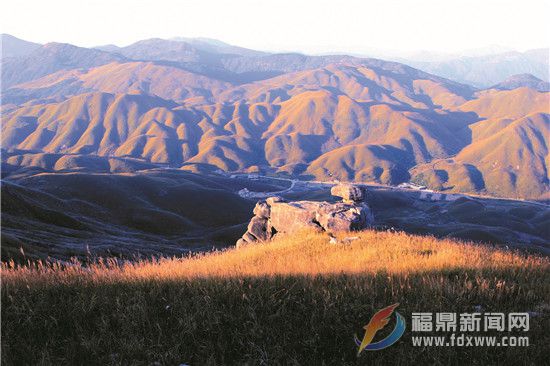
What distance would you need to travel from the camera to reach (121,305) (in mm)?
8906

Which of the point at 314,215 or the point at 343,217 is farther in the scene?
the point at 314,215

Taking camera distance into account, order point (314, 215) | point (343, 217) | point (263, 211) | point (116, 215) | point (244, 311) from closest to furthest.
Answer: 1. point (244, 311)
2. point (343, 217)
3. point (314, 215)
4. point (263, 211)
5. point (116, 215)

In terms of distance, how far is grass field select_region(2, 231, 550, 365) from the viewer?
306 inches

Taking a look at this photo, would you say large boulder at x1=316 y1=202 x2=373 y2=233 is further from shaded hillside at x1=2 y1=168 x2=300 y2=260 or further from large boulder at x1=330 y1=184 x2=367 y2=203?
shaded hillside at x1=2 y1=168 x2=300 y2=260

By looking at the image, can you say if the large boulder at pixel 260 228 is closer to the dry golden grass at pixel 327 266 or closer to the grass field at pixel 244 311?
the dry golden grass at pixel 327 266

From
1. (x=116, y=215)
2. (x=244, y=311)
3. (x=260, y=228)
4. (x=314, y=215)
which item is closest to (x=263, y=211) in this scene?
(x=260, y=228)

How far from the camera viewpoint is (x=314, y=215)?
2944 cm

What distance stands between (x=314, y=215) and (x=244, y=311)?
20951 mm

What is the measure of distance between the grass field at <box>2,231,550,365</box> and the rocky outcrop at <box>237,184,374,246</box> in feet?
44.9

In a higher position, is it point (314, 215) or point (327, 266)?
point (327, 266)

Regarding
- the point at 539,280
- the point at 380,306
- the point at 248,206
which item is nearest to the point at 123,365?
the point at 380,306

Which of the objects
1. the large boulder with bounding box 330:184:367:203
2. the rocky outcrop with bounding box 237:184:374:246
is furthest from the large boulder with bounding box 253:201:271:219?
the large boulder with bounding box 330:184:367:203

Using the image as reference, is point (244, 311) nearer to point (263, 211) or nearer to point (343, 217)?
point (343, 217)

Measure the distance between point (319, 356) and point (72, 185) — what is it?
560 ft
